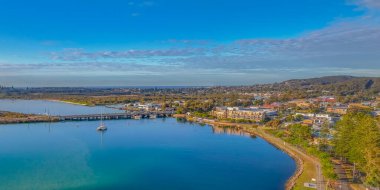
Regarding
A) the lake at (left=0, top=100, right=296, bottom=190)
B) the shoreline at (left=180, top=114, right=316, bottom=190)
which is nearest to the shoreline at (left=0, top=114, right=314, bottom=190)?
the shoreline at (left=180, top=114, right=316, bottom=190)

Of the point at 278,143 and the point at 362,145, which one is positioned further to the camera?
the point at 278,143

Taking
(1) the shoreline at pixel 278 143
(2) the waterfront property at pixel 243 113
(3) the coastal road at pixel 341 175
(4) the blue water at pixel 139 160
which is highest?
(2) the waterfront property at pixel 243 113

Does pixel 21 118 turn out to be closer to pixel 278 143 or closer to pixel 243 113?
pixel 243 113

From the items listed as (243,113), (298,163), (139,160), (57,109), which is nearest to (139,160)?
(139,160)

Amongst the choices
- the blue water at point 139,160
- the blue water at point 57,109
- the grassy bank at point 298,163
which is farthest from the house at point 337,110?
the blue water at point 57,109

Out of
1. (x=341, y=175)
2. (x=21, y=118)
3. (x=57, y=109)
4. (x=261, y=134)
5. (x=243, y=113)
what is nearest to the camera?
(x=341, y=175)

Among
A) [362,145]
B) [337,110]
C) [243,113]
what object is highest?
[362,145]

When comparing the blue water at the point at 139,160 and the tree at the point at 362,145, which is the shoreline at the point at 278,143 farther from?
the tree at the point at 362,145

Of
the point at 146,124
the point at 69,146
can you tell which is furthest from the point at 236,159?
the point at 146,124

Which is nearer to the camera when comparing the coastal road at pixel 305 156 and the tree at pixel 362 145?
the tree at pixel 362 145
